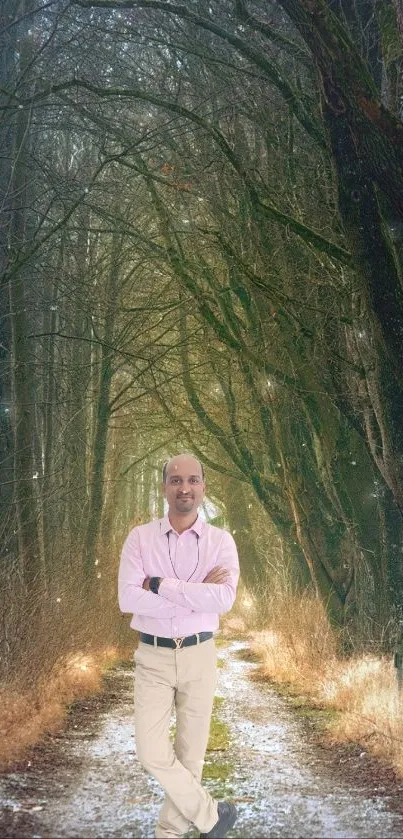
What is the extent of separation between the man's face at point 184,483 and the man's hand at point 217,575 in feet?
1.04

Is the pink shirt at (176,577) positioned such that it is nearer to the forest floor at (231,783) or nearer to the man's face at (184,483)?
the man's face at (184,483)

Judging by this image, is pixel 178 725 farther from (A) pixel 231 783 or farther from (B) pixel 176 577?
(A) pixel 231 783

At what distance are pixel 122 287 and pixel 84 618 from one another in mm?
4906

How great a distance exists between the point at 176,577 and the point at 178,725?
2.36 ft

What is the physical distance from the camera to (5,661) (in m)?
8.97

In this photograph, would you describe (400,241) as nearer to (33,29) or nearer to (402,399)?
(402,399)

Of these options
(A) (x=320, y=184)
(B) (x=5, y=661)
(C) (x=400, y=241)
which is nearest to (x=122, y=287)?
(A) (x=320, y=184)

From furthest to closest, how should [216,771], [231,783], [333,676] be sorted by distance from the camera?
[333,676] → [216,771] → [231,783]

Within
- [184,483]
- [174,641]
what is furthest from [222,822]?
[184,483]

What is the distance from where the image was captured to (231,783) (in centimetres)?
701

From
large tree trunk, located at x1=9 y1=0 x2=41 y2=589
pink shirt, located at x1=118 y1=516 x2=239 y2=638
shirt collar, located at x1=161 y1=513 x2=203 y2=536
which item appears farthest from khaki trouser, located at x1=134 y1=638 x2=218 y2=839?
large tree trunk, located at x1=9 y1=0 x2=41 y2=589

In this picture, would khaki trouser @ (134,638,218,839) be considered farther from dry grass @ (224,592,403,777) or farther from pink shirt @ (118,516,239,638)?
dry grass @ (224,592,403,777)

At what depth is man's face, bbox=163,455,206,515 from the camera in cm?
473

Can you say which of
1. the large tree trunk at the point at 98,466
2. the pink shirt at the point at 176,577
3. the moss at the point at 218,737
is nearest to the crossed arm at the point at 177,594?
the pink shirt at the point at 176,577
